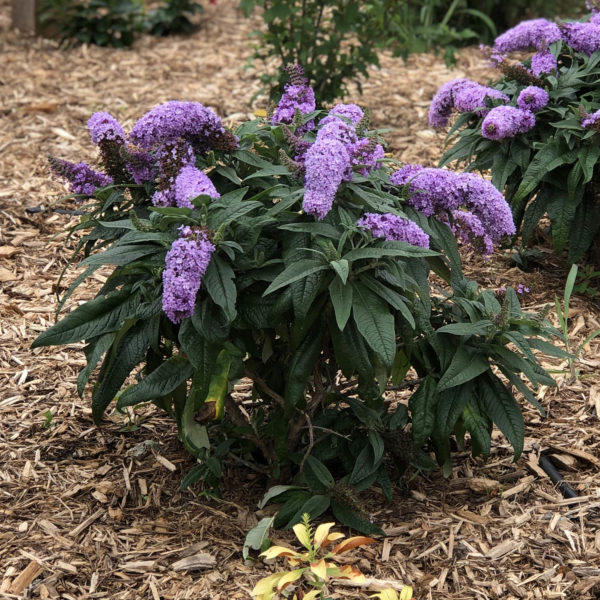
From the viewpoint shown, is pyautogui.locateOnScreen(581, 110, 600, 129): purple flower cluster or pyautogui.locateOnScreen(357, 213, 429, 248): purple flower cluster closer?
pyautogui.locateOnScreen(357, 213, 429, 248): purple flower cluster

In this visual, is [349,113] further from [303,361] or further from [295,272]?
[303,361]

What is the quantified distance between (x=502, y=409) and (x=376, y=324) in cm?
67

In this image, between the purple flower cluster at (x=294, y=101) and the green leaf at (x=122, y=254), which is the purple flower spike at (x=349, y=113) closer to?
the purple flower cluster at (x=294, y=101)

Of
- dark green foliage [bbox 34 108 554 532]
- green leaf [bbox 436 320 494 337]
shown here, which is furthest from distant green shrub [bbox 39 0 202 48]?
green leaf [bbox 436 320 494 337]

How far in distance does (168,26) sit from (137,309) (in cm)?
655

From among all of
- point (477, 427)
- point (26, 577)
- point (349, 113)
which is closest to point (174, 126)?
point (349, 113)

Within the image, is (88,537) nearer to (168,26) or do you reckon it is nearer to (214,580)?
(214,580)

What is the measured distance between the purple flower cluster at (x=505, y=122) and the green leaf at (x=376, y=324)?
175 centimetres

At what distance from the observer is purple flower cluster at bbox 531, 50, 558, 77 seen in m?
4.48

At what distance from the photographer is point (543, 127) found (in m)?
4.50

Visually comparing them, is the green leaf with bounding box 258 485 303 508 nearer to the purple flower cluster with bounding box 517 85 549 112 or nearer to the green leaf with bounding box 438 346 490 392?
the green leaf with bounding box 438 346 490 392

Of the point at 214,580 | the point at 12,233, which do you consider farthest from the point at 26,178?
the point at 214,580

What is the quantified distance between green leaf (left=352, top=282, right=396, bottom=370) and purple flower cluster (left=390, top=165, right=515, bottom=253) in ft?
1.40

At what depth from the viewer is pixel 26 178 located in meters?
5.89
